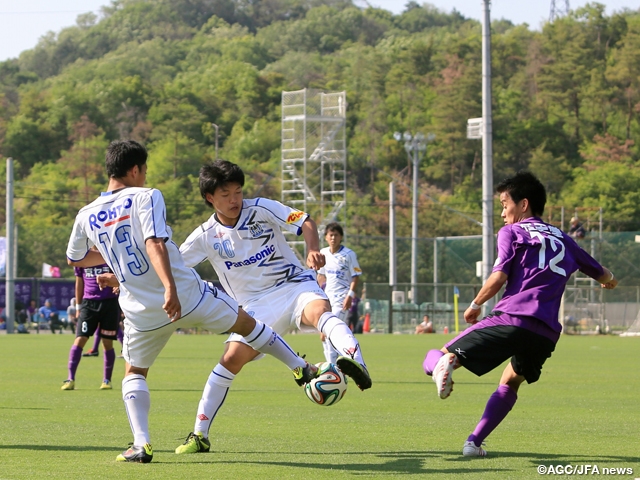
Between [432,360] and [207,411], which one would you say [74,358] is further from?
[432,360]

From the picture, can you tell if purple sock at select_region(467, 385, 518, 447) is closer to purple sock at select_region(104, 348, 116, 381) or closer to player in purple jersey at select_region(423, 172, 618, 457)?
player in purple jersey at select_region(423, 172, 618, 457)

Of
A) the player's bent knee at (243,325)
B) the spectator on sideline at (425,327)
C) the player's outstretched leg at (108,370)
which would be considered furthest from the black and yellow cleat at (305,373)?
the spectator on sideline at (425,327)

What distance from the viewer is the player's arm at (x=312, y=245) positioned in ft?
22.9

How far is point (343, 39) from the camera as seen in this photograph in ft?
503

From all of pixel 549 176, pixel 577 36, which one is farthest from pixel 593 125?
pixel 577 36

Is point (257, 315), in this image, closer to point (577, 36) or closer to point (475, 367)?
point (475, 367)

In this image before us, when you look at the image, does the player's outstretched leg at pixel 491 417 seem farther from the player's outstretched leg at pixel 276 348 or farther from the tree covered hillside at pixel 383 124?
the tree covered hillside at pixel 383 124

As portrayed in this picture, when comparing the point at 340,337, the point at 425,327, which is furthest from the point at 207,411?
the point at 425,327

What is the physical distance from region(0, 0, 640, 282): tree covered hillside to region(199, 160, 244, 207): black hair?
54.8 m

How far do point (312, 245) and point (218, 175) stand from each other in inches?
32.3

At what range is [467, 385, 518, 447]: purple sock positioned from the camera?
6414mm

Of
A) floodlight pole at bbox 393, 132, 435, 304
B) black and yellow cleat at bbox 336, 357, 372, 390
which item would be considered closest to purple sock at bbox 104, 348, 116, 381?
black and yellow cleat at bbox 336, 357, 372, 390

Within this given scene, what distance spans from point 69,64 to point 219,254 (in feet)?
511

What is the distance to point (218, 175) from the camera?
23.0 feet
